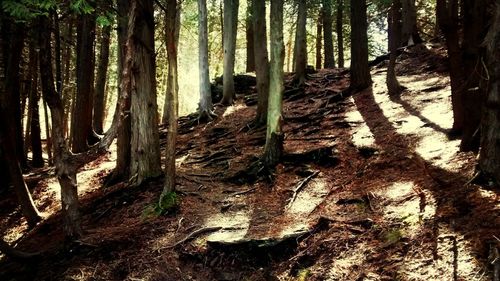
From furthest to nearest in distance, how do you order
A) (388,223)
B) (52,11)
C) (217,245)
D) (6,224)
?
1. (6,224)
2. (52,11)
3. (217,245)
4. (388,223)

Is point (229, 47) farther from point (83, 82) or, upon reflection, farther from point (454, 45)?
point (454, 45)

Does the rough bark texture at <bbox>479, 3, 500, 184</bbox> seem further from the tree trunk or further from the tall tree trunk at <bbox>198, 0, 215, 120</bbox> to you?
the tree trunk

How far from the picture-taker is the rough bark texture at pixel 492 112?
4883mm

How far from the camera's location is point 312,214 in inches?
262

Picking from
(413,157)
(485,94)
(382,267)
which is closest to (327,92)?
(413,157)

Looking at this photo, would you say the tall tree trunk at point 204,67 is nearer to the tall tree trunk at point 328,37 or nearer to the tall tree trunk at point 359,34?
the tall tree trunk at point 359,34

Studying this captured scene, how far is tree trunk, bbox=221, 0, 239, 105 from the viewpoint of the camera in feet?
51.6

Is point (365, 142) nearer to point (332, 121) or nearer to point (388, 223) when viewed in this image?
point (332, 121)

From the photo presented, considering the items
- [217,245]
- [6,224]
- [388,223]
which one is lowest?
[6,224]

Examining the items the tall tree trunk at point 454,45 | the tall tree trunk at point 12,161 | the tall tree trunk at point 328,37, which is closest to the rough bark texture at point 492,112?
the tall tree trunk at point 454,45

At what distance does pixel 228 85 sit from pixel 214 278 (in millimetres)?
11777

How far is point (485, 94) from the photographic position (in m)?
5.16

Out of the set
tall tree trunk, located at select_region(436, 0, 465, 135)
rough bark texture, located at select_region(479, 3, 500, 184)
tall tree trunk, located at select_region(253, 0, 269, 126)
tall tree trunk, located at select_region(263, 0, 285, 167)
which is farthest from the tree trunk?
rough bark texture, located at select_region(479, 3, 500, 184)

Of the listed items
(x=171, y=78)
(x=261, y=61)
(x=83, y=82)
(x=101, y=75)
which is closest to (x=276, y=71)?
(x=171, y=78)
